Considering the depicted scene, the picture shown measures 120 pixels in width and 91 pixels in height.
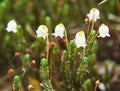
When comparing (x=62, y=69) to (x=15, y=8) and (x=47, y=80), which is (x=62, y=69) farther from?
(x=15, y=8)

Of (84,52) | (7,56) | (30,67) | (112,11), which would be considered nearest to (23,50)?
(7,56)

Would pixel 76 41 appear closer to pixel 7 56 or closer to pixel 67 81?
pixel 67 81

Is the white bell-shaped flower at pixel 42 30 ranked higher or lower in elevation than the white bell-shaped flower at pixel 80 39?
higher

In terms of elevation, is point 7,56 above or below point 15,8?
below

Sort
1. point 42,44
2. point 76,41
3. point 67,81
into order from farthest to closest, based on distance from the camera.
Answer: point 42,44 → point 67,81 → point 76,41

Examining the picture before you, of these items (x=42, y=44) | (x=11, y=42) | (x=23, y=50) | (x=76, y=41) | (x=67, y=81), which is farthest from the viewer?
(x=11, y=42)

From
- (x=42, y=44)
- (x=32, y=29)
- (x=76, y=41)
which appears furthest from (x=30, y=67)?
(x=32, y=29)

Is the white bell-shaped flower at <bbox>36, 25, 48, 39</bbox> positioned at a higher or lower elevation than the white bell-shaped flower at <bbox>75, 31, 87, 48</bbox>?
higher

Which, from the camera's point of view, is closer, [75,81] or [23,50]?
[75,81]

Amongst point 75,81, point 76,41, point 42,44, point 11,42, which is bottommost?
point 75,81

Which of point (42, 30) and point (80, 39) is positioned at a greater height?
point (42, 30)
